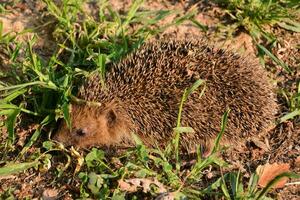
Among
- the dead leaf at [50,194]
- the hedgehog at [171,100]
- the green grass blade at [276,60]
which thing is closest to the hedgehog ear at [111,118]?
the hedgehog at [171,100]

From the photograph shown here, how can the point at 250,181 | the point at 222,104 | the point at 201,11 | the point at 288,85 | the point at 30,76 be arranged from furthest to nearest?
the point at 201,11 → the point at 288,85 → the point at 30,76 → the point at 222,104 → the point at 250,181

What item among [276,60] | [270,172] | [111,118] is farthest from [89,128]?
[276,60]

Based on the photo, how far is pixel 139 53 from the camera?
18.2 ft

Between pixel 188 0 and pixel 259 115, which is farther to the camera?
pixel 188 0

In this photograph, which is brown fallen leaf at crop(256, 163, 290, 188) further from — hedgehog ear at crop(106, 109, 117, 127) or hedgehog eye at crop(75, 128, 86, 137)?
hedgehog eye at crop(75, 128, 86, 137)

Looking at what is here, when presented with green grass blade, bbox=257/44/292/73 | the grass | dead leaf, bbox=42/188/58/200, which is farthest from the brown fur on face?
green grass blade, bbox=257/44/292/73

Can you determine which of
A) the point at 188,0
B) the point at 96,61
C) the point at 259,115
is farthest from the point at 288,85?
the point at 96,61

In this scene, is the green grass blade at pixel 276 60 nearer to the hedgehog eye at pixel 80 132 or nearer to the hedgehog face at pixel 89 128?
the hedgehog face at pixel 89 128

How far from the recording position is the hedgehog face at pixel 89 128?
5.36m

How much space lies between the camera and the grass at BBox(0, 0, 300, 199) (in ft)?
16.3

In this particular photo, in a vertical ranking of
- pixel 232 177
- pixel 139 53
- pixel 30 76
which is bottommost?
pixel 232 177

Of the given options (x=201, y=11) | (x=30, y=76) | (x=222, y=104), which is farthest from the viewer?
(x=201, y=11)

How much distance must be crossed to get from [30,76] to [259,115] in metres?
2.42

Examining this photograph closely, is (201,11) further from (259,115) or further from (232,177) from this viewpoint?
(232,177)
